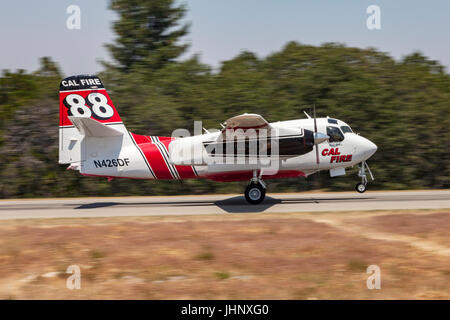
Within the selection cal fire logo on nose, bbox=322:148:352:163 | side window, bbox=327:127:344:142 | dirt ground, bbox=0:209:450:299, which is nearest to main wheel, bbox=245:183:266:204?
cal fire logo on nose, bbox=322:148:352:163

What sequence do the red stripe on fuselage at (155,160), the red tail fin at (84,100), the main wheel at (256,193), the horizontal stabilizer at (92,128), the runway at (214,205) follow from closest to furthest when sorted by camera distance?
the runway at (214,205) < the horizontal stabilizer at (92,128) < the main wheel at (256,193) < the red stripe on fuselage at (155,160) < the red tail fin at (84,100)

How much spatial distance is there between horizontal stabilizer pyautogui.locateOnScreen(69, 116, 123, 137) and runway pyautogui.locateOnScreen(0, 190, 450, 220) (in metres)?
2.88

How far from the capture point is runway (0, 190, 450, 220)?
1664 cm

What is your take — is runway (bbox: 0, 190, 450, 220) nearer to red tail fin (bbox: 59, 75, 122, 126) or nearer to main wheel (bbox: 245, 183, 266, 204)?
main wheel (bbox: 245, 183, 266, 204)

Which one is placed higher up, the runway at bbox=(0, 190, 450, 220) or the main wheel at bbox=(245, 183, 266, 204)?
the main wheel at bbox=(245, 183, 266, 204)

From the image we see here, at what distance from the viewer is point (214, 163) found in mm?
17859

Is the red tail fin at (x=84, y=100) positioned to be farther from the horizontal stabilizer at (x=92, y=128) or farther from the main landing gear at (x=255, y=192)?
the main landing gear at (x=255, y=192)

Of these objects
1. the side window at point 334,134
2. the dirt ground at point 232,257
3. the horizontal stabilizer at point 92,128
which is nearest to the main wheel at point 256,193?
the dirt ground at point 232,257

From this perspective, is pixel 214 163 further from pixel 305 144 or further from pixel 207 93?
pixel 207 93

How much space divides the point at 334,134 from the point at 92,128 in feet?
30.1

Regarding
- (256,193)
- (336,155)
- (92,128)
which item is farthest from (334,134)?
(92,128)

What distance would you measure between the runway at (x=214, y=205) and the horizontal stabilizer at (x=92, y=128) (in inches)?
113

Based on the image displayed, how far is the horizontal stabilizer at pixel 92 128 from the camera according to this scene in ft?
55.9

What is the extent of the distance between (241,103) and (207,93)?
216 cm
